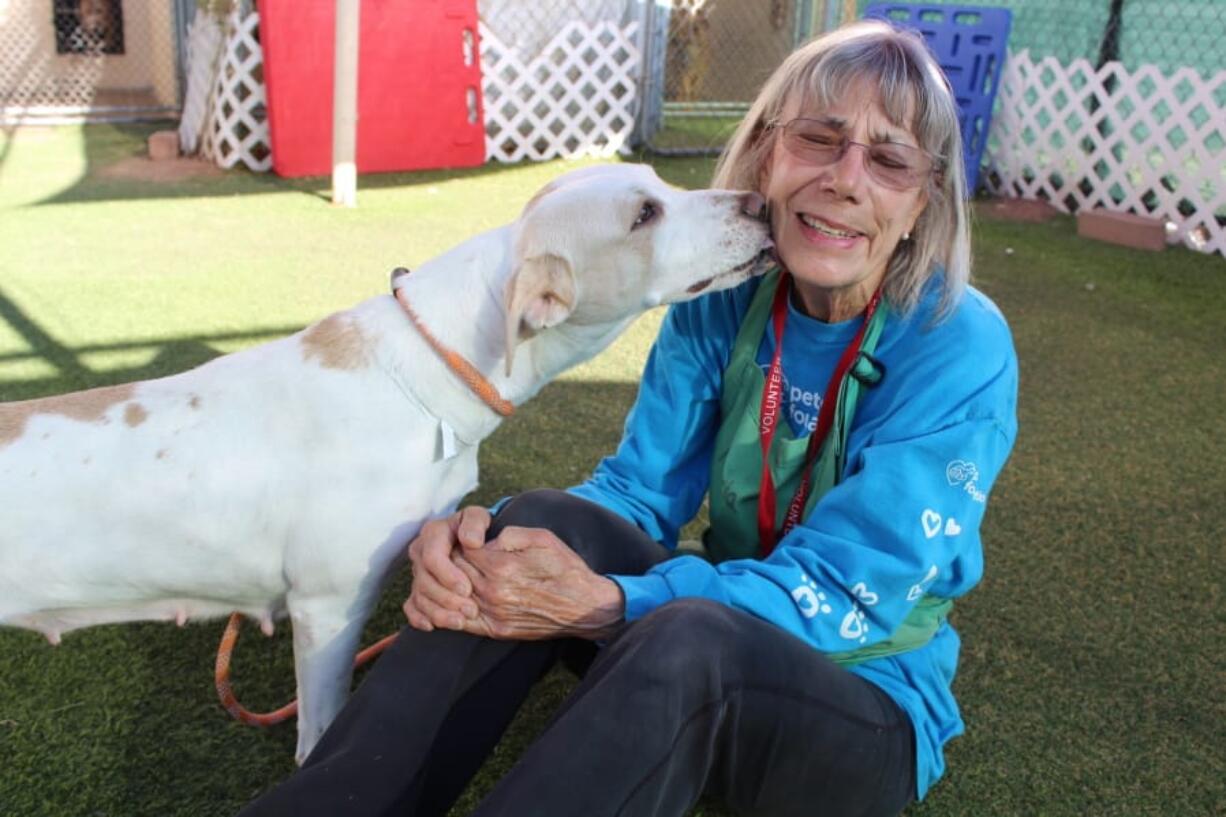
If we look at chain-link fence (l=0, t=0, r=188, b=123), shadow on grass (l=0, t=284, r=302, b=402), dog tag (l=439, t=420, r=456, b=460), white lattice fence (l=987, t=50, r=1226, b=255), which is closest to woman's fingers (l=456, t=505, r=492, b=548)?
dog tag (l=439, t=420, r=456, b=460)

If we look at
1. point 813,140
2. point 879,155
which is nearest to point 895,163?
point 879,155

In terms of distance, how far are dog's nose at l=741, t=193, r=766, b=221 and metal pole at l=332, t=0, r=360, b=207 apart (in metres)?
5.49

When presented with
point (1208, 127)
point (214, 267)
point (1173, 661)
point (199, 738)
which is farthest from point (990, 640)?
point (1208, 127)

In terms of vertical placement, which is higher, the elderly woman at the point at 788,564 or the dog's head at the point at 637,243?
the dog's head at the point at 637,243

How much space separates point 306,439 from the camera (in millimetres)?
2205

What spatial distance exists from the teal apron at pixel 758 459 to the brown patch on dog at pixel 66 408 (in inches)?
48.9

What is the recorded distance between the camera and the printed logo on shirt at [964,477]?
194cm

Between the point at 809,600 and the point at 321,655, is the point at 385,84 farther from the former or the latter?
the point at 809,600

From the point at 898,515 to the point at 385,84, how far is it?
7.48 metres

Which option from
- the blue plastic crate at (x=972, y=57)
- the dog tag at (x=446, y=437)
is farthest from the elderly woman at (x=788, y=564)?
the blue plastic crate at (x=972, y=57)

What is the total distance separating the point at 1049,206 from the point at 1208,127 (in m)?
1.31

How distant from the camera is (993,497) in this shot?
3.74 meters

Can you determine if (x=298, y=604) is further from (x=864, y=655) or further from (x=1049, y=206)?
(x=1049, y=206)

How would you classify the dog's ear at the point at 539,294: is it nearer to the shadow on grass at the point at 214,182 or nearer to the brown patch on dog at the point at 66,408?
the brown patch on dog at the point at 66,408
